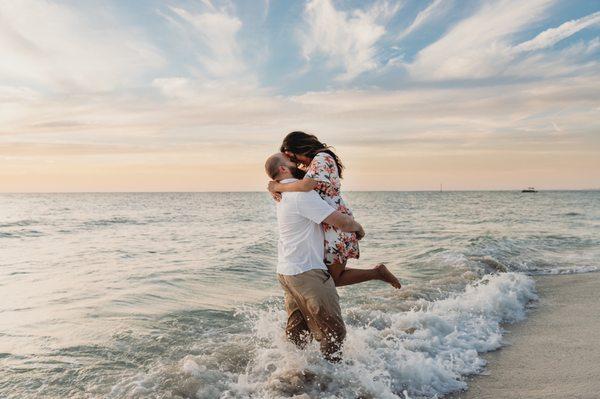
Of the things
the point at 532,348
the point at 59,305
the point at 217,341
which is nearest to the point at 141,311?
the point at 59,305

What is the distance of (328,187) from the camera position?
13.6 feet

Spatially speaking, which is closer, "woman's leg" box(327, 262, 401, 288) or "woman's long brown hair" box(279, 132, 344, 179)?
"woman's long brown hair" box(279, 132, 344, 179)

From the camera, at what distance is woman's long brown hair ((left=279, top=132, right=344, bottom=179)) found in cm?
430

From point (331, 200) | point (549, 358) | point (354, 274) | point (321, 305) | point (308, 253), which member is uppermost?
point (331, 200)

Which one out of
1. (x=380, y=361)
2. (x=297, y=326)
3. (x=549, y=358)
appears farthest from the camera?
(x=549, y=358)

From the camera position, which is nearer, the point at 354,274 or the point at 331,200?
the point at 331,200

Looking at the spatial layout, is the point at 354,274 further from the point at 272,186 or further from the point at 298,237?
the point at 272,186

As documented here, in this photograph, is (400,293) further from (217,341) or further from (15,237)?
(15,237)

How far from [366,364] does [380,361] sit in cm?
20

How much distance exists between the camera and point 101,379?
5.19 m

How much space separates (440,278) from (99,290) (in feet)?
24.8

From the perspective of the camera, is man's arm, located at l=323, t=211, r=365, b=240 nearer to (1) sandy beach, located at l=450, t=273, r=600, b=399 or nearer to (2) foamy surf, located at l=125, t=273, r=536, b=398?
(2) foamy surf, located at l=125, t=273, r=536, b=398

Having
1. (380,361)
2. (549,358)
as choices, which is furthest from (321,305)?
(549,358)

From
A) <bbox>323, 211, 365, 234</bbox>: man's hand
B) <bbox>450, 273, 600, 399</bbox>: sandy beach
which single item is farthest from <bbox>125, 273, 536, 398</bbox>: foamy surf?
<bbox>323, 211, 365, 234</bbox>: man's hand
